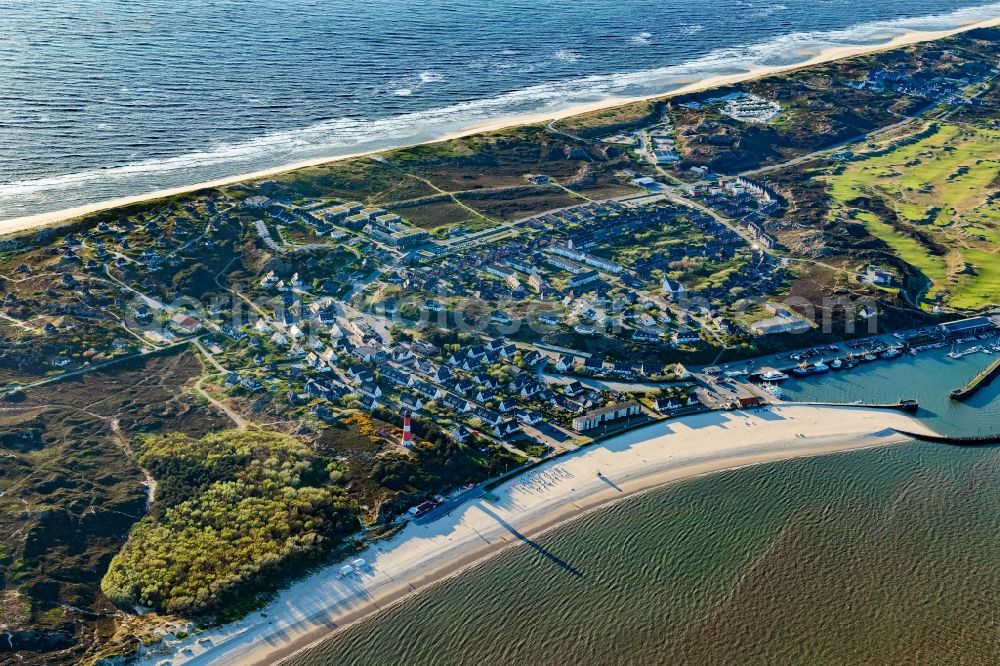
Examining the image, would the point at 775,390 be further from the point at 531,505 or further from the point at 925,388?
the point at 531,505

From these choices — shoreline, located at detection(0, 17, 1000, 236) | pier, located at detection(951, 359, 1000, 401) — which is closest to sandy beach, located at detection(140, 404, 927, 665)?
pier, located at detection(951, 359, 1000, 401)

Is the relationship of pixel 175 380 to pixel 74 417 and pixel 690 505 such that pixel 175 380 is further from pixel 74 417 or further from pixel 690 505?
pixel 690 505

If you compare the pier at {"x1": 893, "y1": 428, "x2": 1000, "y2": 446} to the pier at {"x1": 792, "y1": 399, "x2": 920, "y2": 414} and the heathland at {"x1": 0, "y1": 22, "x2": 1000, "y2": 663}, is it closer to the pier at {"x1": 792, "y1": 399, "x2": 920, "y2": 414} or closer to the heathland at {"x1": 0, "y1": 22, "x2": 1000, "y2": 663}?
the pier at {"x1": 792, "y1": 399, "x2": 920, "y2": 414}

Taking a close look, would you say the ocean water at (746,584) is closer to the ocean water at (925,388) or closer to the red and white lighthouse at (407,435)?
the ocean water at (925,388)

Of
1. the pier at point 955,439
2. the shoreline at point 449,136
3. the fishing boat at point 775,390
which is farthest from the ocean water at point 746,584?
the shoreline at point 449,136

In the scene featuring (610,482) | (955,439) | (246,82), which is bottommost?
(955,439)

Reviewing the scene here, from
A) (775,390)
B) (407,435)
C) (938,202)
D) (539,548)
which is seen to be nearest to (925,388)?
(775,390)

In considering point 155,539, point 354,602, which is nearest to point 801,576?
point 354,602
